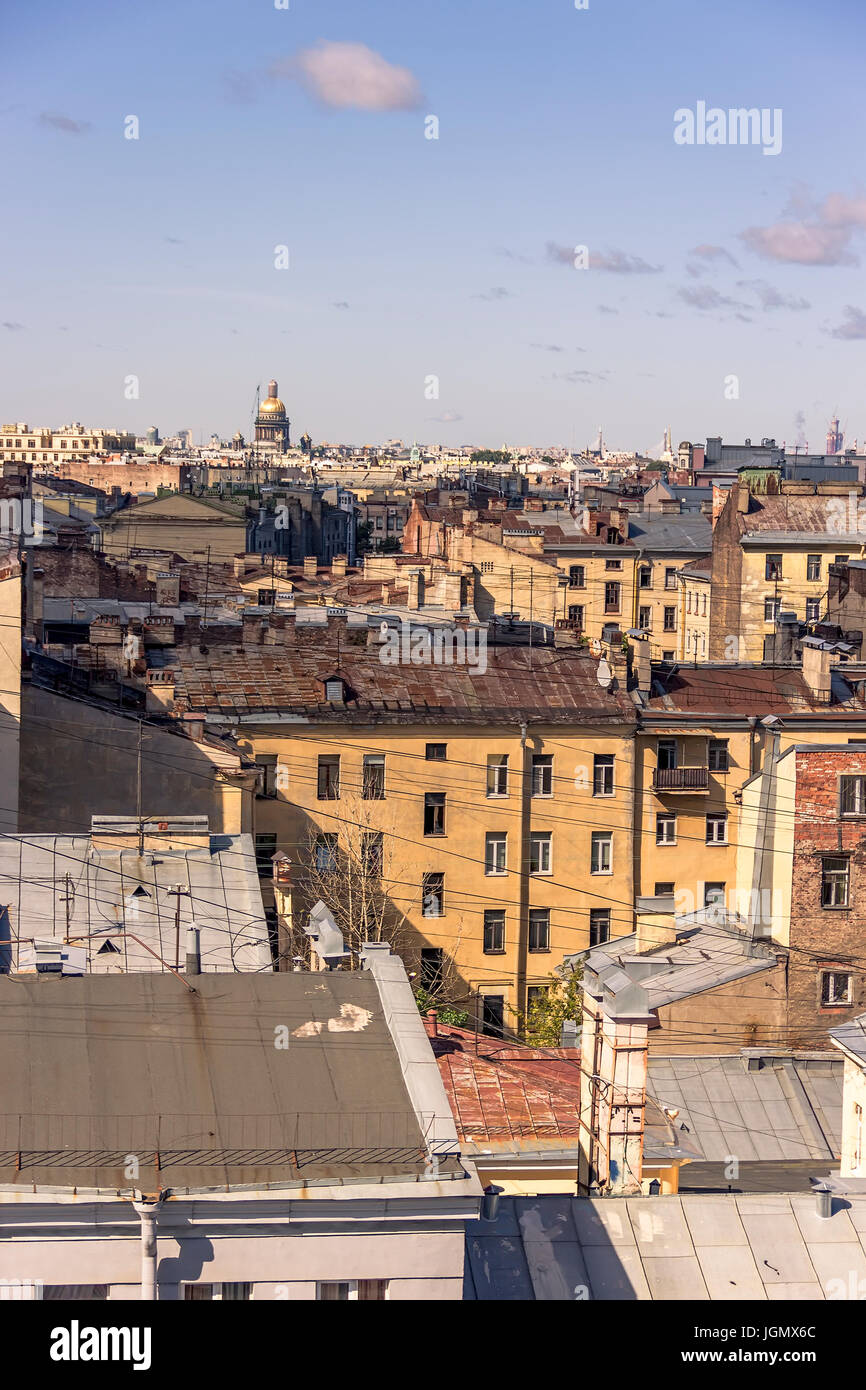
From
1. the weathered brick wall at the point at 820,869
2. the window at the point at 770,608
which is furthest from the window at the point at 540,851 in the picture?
the window at the point at 770,608

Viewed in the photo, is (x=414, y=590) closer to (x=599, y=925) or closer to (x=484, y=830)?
(x=484, y=830)

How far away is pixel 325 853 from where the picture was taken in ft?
98.2

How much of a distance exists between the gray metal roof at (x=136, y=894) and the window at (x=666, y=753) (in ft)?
38.6

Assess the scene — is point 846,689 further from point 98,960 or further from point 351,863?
point 98,960

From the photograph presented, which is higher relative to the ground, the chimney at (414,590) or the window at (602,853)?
the chimney at (414,590)

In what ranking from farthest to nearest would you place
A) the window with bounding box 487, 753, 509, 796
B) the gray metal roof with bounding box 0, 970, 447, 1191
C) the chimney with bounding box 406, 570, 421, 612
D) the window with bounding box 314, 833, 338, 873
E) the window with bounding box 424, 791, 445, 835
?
the chimney with bounding box 406, 570, 421, 612
the window with bounding box 487, 753, 509, 796
the window with bounding box 424, 791, 445, 835
the window with bounding box 314, 833, 338, 873
the gray metal roof with bounding box 0, 970, 447, 1191

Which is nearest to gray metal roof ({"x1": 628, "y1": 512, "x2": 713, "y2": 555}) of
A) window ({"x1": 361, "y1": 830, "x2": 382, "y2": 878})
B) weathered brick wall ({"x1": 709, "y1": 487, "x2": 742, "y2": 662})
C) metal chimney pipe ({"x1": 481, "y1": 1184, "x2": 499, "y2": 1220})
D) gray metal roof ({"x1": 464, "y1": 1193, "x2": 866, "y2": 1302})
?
weathered brick wall ({"x1": 709, "y1": 487, "x2": 742, "y2": 662})

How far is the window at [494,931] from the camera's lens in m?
31.1

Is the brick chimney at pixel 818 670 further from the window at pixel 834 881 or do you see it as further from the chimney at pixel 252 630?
the chimney at pixel 252 630

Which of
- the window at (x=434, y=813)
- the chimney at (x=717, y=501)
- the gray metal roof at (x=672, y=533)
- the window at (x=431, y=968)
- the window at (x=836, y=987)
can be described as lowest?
the window at (x=431, y=968)

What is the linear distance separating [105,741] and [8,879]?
727 centimetres

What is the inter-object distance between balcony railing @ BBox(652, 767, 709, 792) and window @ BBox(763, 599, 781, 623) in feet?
71.2

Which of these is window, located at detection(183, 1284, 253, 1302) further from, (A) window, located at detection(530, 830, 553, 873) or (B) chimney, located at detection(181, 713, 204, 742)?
(A) window, located at detection(530, 830, 553, 873)

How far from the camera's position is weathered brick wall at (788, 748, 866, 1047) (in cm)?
2491
